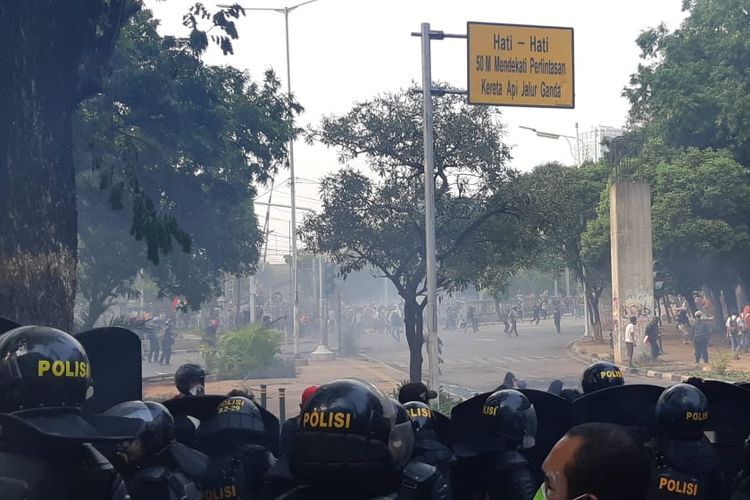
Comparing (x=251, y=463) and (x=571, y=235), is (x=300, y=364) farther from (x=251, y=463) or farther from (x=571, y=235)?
(x=251, y=463)

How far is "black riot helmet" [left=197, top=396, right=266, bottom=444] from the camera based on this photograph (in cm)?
488

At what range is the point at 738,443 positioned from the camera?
220 inches

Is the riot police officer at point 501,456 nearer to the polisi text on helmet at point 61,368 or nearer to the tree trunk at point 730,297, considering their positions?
the polisi text on helmet at point 61,368

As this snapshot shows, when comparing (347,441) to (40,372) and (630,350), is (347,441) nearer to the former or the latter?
(40,372)

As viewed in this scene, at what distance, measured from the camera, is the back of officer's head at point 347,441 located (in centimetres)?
283

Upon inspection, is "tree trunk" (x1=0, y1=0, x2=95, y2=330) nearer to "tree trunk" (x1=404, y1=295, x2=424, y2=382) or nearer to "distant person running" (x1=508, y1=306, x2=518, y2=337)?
"tree trunk" (x1=404, y1=295, x2=424, y2=382)

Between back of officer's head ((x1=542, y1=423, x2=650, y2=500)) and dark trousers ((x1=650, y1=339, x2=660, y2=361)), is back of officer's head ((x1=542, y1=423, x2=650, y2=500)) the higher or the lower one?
the higher one

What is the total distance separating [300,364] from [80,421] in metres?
28.3

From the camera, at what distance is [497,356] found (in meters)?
33.0

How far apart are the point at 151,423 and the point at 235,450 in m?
1.04

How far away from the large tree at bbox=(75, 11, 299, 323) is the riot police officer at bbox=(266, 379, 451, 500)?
10.8 meters

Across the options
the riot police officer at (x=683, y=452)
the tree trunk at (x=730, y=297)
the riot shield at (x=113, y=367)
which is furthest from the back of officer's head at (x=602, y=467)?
the tree trunk at (x=730, y=297)

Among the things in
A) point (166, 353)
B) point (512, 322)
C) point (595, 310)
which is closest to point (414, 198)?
point (166, 353)

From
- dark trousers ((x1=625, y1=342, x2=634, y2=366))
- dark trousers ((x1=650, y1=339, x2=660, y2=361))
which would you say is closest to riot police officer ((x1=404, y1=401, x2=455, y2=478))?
dark trousers ((x1=625, y1=342, x2=634, y2=366))
